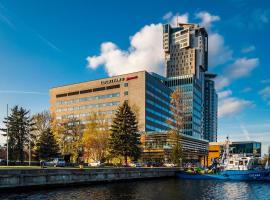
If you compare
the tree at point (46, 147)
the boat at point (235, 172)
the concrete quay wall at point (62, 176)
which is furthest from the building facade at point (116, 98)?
the concrete quay wall at point (62, 176)

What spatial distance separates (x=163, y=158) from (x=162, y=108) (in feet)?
130

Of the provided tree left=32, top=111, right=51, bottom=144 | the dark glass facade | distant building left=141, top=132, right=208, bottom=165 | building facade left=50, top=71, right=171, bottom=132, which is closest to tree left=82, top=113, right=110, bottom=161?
tree left=32, top=111, right=51, bottom=144

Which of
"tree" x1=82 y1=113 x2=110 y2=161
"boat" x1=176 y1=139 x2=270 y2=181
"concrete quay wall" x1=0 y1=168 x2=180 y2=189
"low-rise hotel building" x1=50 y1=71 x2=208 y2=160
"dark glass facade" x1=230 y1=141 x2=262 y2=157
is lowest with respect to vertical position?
"dark glass facade" x1=230 y1=141 x2=262 y2=157

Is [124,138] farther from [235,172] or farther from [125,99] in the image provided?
[125,99]

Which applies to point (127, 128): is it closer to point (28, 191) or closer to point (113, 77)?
point (28, 191)

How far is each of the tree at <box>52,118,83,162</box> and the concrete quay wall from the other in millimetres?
25951

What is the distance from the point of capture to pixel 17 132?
65.2m

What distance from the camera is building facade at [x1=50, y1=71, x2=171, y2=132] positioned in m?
126

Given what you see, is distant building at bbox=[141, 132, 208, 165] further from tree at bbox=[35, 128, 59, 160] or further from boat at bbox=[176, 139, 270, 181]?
tree at bbox=[35, 128, 59, 160]

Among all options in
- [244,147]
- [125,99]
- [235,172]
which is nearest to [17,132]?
[235,172]

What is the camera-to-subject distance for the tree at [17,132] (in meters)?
64.5

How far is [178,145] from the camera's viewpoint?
7000cm

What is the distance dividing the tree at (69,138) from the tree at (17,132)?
13083 mm

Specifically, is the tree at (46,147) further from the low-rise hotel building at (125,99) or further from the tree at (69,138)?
the low-rise hotel building at (125,99)
